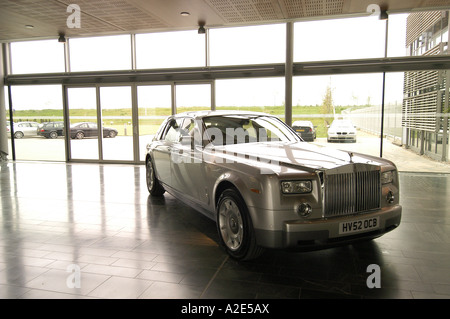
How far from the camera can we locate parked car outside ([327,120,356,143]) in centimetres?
1070

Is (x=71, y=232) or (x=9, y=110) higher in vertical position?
(x=9, y=110)

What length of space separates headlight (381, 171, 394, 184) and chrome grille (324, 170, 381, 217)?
0.13 meters

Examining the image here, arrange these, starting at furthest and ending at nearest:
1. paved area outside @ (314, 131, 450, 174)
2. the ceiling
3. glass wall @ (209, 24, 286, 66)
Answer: glass wall @ (209, 24, 286, 66)
paved area outside @ (314, 131, 450, 174)
the ceiling

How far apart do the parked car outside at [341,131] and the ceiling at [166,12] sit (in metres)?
3.56

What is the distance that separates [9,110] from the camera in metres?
13.0

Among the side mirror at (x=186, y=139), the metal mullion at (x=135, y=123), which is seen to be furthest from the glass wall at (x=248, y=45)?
the side mirror at (x=186, y=139)

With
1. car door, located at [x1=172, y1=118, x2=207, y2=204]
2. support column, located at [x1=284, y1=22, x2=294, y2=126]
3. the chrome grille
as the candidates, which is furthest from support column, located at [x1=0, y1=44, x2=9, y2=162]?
the chrome grille

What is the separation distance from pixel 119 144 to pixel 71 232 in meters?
7.72

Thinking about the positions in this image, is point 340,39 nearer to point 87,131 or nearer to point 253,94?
point 253,94

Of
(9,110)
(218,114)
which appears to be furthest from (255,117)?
(9,110)

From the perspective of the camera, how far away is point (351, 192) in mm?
3447

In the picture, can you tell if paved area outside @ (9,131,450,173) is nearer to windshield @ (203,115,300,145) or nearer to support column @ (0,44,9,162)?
support column @ (0,44,9,162)

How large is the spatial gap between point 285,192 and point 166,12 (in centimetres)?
608
